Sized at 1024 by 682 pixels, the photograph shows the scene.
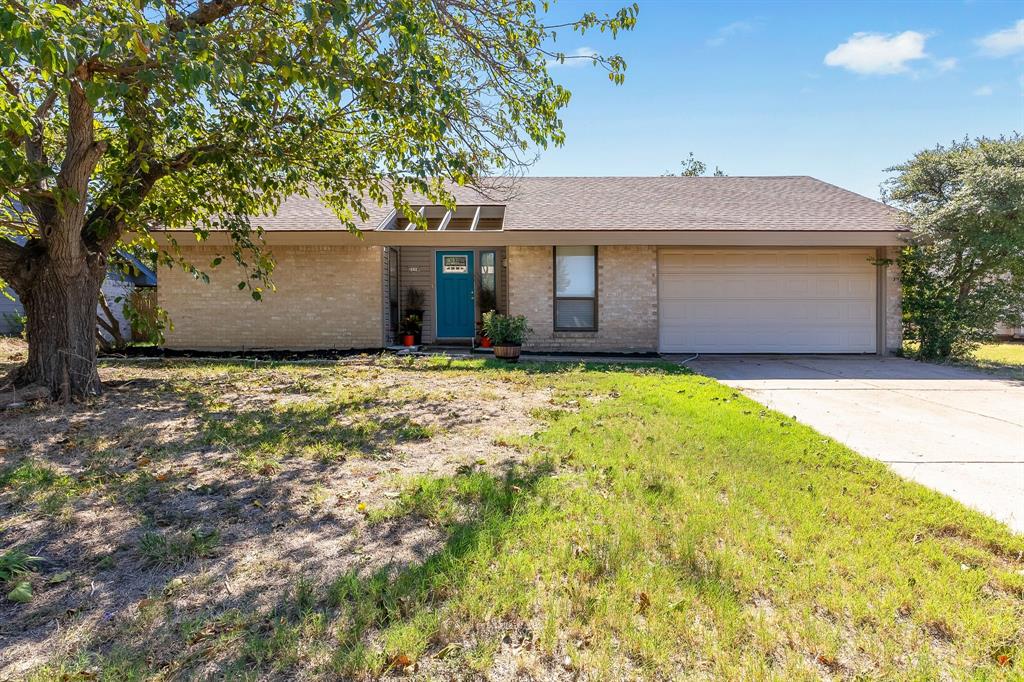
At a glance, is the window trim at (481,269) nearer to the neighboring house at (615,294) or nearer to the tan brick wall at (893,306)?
the neighboring house at (615,294)

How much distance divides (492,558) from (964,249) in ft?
39.8

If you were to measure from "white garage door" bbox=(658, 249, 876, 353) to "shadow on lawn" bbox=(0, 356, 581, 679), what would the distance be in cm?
893

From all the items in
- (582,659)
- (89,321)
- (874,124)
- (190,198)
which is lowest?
(582,659)

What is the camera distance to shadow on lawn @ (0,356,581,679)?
1994 millimetres

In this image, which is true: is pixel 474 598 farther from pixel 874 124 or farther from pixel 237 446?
pixel 874 124

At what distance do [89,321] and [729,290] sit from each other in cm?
1164

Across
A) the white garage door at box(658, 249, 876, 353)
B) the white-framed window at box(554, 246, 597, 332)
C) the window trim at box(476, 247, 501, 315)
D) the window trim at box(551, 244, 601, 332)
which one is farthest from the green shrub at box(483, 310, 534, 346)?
the white garage door at box(658, 249, 876, 353)

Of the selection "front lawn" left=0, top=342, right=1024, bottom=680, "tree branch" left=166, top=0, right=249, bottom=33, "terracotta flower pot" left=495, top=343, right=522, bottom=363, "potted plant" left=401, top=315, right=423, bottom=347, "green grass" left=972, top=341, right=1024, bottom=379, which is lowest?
"front lawn" left=0, top=342, right=1024, bottom=680

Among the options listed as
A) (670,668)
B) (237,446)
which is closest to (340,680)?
(670,668)

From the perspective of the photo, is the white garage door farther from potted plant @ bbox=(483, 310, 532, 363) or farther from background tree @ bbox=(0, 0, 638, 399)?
background tree @ bbox=(0, 0, 638, 399)

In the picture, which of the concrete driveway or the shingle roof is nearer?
the concrete driveway

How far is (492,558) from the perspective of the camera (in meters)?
2.62

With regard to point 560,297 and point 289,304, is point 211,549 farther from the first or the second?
point 289,304

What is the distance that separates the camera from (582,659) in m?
1.93
